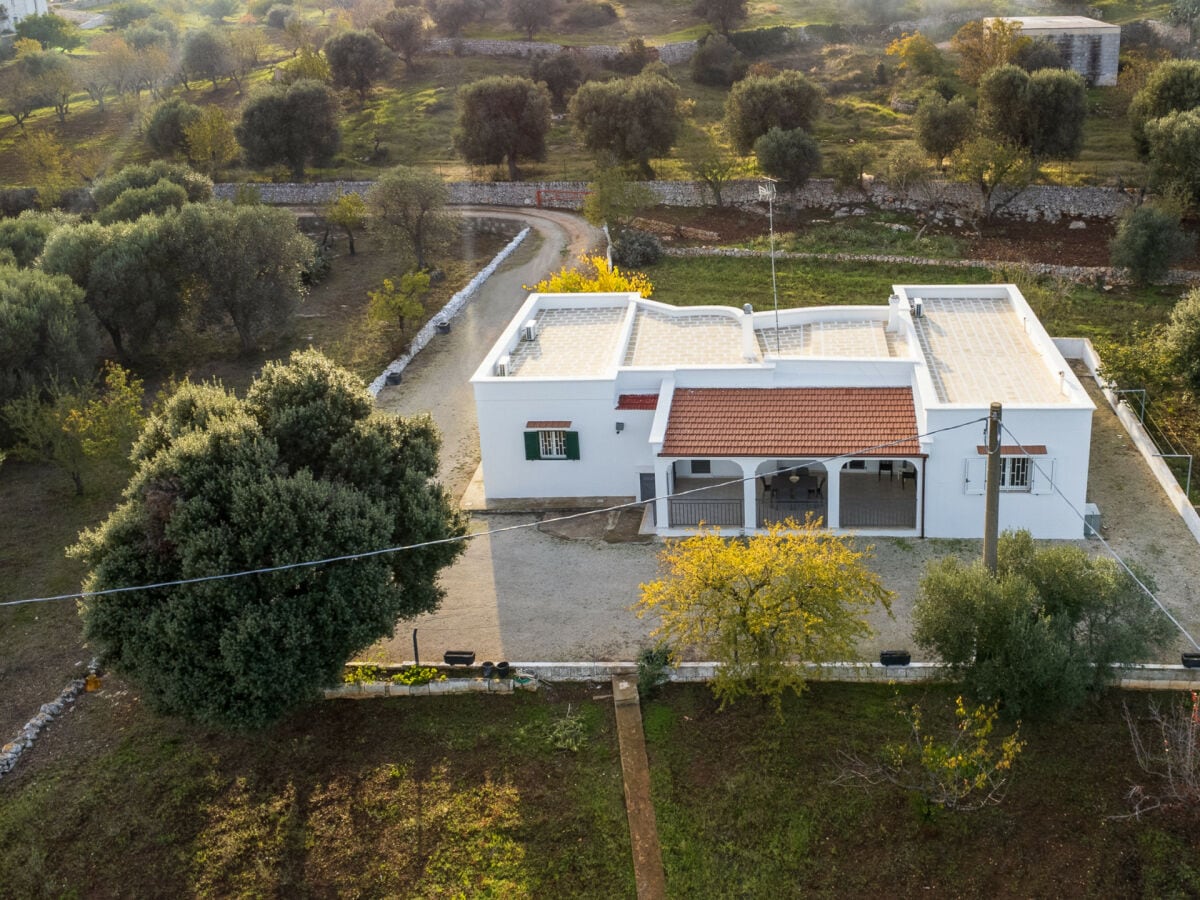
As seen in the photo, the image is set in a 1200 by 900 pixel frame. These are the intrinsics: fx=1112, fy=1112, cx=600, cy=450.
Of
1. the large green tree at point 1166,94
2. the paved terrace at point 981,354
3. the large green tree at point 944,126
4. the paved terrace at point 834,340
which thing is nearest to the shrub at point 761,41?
the large green tree at point 944,126

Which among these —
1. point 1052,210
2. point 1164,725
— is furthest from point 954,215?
point 1164,725

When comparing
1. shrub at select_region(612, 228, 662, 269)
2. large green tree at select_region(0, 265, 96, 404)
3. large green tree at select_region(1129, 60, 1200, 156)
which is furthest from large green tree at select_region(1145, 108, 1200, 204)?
large green tree at select_region(0, 265, 96, 404)

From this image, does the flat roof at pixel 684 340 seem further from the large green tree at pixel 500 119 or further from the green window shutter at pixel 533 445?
the large green tree at pixel 500 119

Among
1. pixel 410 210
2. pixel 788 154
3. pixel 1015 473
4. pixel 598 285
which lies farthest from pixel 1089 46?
pixel 1015 473

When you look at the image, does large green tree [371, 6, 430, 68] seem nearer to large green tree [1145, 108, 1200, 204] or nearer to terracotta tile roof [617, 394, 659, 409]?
large green tree [1145, 108, 1200, 204]

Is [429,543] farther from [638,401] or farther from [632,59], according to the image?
[632,59]

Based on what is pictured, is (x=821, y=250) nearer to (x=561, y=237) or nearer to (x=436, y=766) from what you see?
(x=561, y=237)
